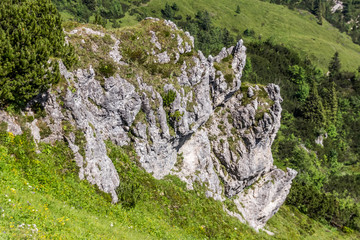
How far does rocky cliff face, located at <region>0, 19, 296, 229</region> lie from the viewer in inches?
1121

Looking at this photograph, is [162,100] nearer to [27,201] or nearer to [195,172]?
[195,172]

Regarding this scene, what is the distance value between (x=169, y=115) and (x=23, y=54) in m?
22.4

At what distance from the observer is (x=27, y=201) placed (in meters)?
17.3

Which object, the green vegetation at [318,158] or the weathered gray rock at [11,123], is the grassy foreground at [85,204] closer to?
the weathered gray rock at [11,123]

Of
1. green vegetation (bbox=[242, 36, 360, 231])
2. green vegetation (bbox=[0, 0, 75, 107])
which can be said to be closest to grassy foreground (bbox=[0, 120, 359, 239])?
green vegetation (bbox=[0, 0, 75, 107])

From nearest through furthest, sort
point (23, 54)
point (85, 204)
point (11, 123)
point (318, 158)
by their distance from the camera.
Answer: point (23, 54), point (11, 123), point (85, 204), point (318, 158)

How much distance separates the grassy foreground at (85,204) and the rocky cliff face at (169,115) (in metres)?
1.72

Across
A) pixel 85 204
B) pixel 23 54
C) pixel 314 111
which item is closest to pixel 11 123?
pixel 23 54

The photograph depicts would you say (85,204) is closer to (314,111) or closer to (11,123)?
(11,123)

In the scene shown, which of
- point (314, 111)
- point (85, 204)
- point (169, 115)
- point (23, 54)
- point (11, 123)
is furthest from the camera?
point (314, 111)

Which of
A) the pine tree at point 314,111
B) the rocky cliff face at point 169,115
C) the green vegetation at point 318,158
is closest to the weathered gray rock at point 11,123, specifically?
the rocky cliff face at point 169,115

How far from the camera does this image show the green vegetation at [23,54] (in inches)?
877

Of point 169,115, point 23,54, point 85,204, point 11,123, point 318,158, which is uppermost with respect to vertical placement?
point 23,54

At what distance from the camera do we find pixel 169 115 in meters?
41.3
